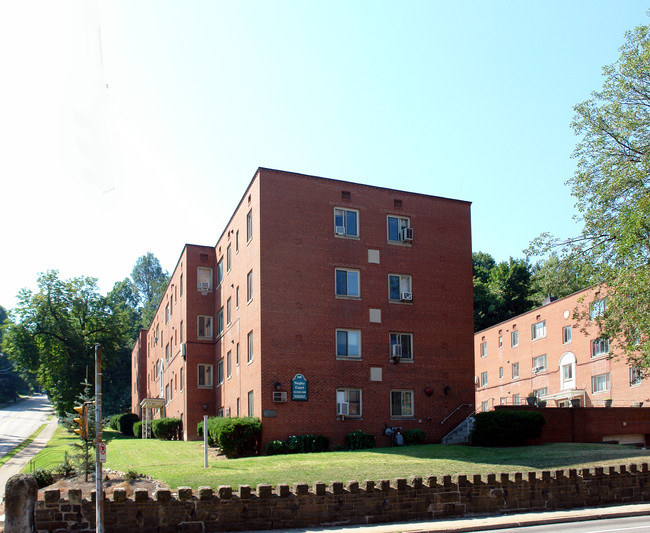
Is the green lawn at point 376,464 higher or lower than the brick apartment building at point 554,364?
lower

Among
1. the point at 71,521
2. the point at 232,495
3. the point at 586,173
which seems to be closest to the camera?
the point at 71,521

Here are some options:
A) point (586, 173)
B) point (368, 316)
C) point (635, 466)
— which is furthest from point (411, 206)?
point (635, 466)

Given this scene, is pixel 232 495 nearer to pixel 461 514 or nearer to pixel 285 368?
pixel 461 514

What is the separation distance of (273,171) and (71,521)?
21.0m

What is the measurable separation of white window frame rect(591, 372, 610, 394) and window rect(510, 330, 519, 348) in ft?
35.4

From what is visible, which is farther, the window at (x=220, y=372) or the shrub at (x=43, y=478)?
the window at (x=220, y=372)

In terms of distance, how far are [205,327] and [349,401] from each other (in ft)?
50.0

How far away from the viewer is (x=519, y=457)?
24953mm

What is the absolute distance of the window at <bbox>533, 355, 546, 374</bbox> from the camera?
51.6 metres

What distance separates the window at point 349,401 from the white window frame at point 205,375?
14.0 metres

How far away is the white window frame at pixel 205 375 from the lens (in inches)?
1741

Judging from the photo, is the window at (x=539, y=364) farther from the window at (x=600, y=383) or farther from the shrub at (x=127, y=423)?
the shrub at (x=127, y=423)

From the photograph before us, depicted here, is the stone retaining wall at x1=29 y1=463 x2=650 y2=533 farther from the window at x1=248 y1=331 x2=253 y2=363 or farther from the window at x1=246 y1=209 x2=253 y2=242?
the window at x1=246 y1=209 x2=253 y2=242

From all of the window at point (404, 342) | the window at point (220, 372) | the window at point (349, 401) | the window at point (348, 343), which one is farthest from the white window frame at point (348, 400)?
the window at point (220, 372)
